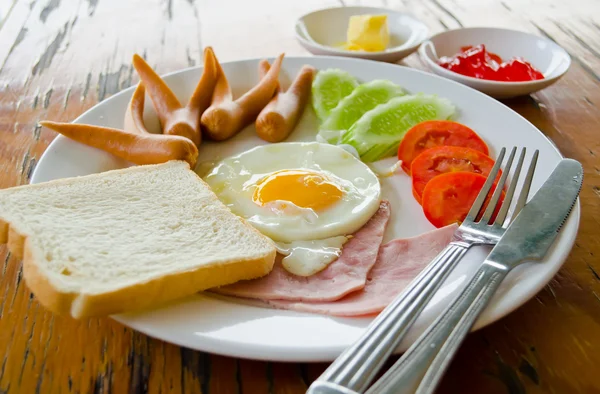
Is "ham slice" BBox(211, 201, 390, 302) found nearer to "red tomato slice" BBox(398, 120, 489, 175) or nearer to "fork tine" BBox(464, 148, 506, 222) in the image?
"fork tine" BBox(464, 148, 506, 222)

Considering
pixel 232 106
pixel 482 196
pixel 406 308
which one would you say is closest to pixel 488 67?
pixel 482 196

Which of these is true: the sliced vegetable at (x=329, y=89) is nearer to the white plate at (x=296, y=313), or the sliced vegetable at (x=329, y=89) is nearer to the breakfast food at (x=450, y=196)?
the white plate at (x=296, y=313)

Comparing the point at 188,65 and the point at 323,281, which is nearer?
the point at 323,281

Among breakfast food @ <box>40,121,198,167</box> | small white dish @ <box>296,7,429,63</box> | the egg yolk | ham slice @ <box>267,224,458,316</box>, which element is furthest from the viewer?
small white dish @ <box>296,7,429,63</box>

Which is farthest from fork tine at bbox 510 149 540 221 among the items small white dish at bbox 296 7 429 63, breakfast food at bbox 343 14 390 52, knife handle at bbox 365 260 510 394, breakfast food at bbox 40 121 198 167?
breakfast food at bbox 343 14 390 52

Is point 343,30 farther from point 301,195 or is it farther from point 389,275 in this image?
point 389,275

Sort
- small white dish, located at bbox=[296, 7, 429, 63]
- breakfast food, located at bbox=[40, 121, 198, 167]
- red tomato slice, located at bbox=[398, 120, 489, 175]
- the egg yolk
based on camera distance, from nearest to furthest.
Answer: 1. the egg yolk
2. breakfast food, located at bbox=[40, 121, 198, 167]
3. red tomato slice, located at bbox=[398, 120, 489, 175]
4. small white dish, located at bbox=[296, 7, 429, 63]
